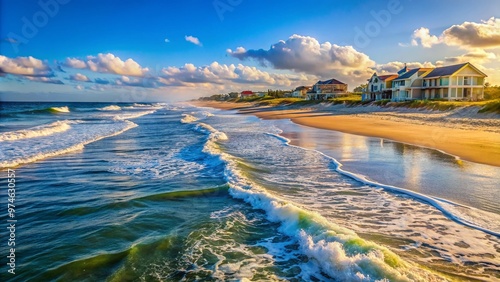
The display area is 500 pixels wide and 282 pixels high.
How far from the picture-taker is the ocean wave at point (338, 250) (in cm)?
431

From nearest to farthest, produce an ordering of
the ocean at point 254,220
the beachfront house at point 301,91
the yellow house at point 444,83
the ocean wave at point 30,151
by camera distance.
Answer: the ocean at point 254,220, the ocean wave at point 30,151, the yellow house at point 444,83, the beachfront house at point 301,91

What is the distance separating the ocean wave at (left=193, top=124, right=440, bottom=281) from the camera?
14.1 ft

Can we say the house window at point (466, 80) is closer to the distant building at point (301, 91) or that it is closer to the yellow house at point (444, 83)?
the yellow house at point (444, 83)

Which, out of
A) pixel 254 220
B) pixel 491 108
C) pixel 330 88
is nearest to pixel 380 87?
pixel 330 88

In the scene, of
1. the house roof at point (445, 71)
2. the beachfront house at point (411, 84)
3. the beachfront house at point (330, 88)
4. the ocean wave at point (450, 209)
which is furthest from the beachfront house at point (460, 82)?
the ocean wave at point (450, 209)

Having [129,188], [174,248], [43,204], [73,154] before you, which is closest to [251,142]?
[73,154]

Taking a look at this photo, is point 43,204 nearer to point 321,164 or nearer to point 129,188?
point 129,188

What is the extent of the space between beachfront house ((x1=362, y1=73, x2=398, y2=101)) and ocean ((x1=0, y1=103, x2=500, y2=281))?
50373 mm

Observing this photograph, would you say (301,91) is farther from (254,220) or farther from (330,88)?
(254,220)

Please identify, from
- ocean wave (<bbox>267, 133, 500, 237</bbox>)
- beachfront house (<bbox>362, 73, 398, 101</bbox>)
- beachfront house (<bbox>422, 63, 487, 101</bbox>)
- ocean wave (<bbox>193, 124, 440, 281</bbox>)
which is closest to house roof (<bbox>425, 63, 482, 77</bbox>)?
beachfront house (<bbox>422, 63, 487, 101</bbox>)

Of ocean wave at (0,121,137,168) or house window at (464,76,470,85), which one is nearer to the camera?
→ ocean wave at (0,121,137,168)

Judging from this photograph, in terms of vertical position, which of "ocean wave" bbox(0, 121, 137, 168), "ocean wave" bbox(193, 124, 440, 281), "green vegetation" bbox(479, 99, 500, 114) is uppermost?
"green vegetation" bbox(479, 99, 500, 114)

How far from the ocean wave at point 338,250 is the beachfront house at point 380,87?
55.6 metres

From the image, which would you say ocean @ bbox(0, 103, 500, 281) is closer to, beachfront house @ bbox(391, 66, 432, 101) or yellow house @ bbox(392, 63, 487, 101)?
yellow house @ bbox(392, 63, 487, 101)
